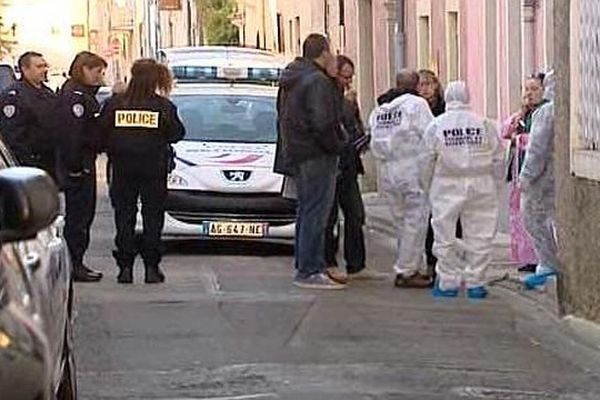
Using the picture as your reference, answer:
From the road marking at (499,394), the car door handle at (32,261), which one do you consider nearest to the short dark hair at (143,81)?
the road marking at (499,394)

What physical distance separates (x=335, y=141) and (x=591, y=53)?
248 cm

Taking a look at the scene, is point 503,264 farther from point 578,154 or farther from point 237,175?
point 578,154

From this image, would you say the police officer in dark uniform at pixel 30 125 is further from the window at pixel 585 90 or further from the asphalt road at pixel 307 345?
the window at pixel 585 90

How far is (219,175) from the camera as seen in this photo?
17047mm

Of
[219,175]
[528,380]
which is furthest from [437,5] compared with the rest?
[528,380]

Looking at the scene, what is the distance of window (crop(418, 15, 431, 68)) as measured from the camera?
28891 millimetres

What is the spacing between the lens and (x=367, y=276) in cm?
1584

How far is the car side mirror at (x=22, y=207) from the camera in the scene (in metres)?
4.93

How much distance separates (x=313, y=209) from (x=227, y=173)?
121 inches

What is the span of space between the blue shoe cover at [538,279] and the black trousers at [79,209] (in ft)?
11.4

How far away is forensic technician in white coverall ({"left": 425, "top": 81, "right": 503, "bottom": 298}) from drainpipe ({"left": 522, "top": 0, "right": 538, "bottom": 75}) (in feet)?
28.3

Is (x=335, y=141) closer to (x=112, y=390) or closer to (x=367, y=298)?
(x=367, y=298)

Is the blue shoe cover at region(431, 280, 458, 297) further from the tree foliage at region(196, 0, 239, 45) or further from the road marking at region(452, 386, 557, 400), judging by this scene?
the tree foliage at region(196, 0, 239, 45)

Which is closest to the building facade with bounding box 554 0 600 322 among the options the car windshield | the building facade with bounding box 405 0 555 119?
the car windshield
